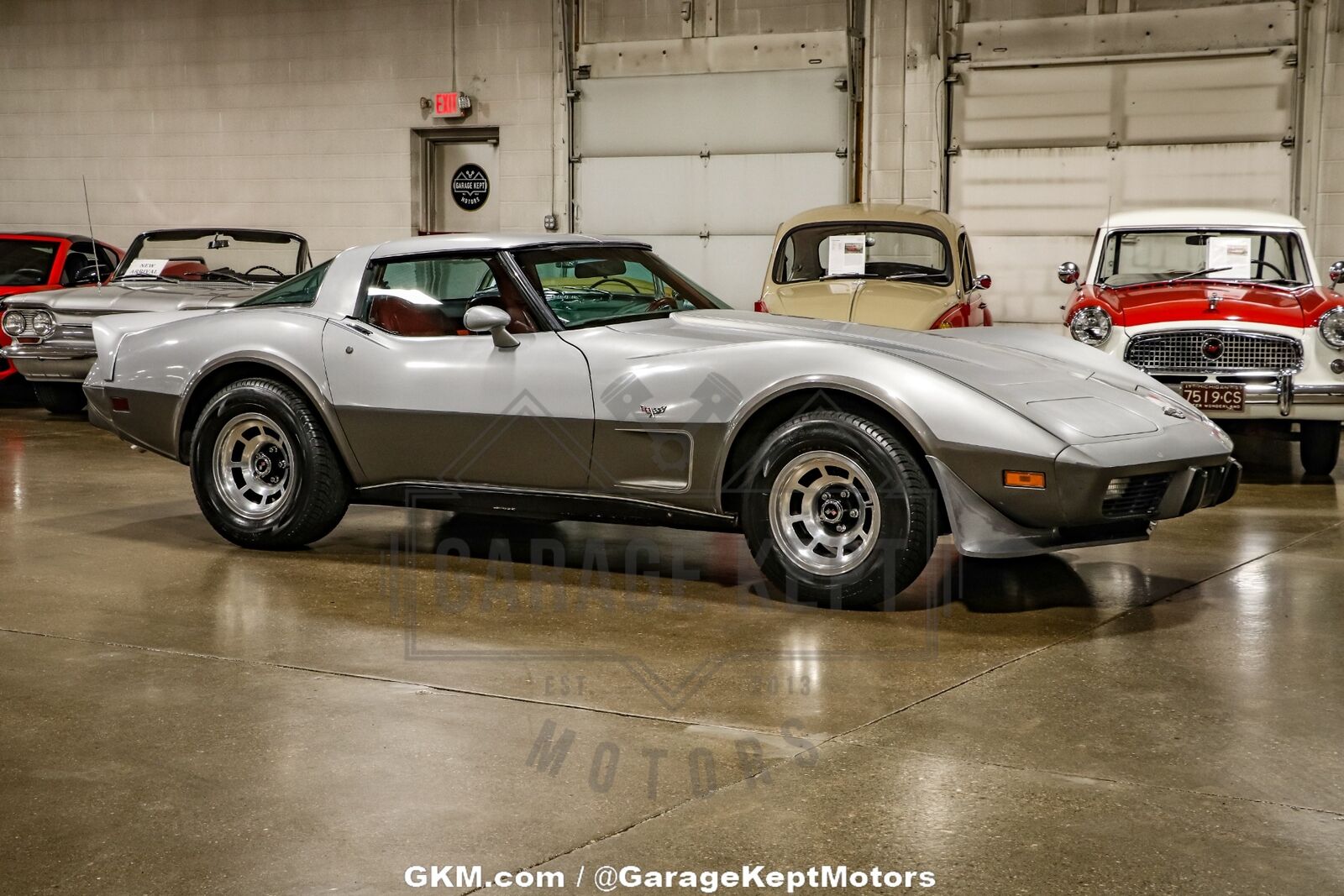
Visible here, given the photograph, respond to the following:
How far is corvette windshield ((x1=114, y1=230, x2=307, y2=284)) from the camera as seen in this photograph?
11.0 m

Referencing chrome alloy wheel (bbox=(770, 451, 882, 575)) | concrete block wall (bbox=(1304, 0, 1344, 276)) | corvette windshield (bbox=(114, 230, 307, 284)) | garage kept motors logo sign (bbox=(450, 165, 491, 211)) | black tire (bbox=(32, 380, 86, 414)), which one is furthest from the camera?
garage kept motors logo sign (bbox=(450, 165, 491, 211))

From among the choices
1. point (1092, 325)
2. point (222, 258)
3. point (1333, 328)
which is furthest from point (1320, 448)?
point (222, 258)

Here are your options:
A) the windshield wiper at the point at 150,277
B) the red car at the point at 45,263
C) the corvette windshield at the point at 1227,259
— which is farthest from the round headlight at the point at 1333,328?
the red car at the point at 45,263

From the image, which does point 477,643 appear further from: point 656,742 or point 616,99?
point 616,99

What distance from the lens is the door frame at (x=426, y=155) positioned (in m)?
15.9

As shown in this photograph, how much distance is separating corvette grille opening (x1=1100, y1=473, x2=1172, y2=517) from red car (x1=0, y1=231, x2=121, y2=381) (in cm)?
983

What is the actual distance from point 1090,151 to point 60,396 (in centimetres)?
942

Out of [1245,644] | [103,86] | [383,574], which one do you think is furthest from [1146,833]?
[103,86]

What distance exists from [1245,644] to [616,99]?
38.4 ft

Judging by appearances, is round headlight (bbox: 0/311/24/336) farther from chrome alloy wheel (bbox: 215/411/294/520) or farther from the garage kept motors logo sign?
chrome alloy wheel (bbox: 215/411/294/520)

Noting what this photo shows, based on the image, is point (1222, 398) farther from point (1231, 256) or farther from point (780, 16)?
point (780, 16)

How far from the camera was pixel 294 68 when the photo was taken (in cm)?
1633

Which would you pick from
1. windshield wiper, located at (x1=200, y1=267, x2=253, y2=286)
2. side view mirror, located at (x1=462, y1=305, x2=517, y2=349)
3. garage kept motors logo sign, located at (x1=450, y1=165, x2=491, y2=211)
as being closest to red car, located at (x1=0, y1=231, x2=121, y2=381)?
windshield wiper, located at (x1=200, y1=267, x2=253, y2=286)

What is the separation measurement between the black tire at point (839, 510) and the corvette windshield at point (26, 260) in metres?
9.33
